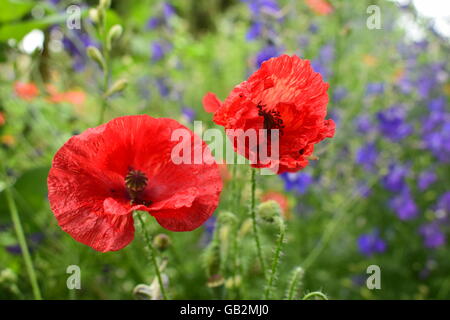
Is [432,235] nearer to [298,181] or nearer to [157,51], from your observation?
[298,181]

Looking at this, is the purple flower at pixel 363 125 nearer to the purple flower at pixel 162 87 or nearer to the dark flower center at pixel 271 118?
the purple flower at pixel 162 87

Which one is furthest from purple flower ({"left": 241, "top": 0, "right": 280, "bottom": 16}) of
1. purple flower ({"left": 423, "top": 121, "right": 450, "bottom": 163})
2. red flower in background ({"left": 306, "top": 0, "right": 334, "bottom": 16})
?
purple flower ({"left": 423, "top": 121, "right": 450, "bottom": 163})

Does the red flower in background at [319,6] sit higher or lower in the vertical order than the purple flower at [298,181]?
higher

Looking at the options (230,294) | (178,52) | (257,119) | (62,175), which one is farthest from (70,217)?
(178,52)

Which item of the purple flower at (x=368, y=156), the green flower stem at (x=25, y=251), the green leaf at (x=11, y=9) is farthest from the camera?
the purple flower at (x=368, y=156)

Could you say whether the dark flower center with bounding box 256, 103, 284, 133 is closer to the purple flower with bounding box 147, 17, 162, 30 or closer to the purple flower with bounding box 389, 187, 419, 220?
the purple flower with bounding box 389, 187, 419, 220

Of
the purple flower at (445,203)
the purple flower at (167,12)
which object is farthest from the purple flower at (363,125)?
the purple flower at (167,12)

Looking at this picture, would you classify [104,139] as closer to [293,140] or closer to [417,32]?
[293,140]
